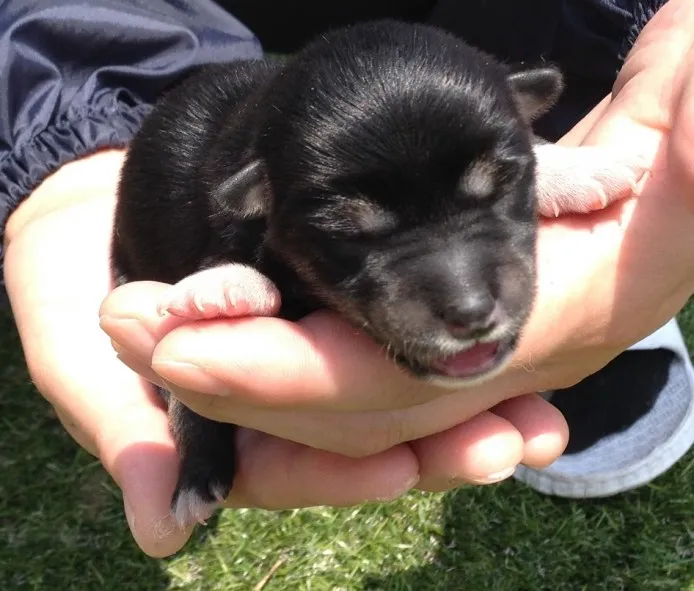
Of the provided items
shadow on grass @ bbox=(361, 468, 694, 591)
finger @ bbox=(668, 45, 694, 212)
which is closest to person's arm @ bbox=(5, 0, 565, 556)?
finger @ bbox=(668, 45, 694, 212)

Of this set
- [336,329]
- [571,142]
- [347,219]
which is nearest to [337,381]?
[336,329]

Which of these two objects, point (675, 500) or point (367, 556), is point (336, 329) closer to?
point (367, 556)

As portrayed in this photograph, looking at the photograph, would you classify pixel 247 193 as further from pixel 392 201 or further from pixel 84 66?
pixel 84 66

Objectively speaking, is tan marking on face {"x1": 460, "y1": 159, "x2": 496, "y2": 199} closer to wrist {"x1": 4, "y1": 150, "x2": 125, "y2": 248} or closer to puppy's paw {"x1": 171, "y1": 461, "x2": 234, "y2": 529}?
puppy's paw {"x1": 171, "y1": 461, "x2": 234, "y2": 529}

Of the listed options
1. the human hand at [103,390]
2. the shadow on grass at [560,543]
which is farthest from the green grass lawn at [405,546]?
the human hand at [103,390]

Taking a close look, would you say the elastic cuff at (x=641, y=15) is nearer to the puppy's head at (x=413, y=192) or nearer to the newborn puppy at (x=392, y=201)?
the newborn puppy at (x=392, y=201)

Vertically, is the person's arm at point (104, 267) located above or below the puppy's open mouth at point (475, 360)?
below
